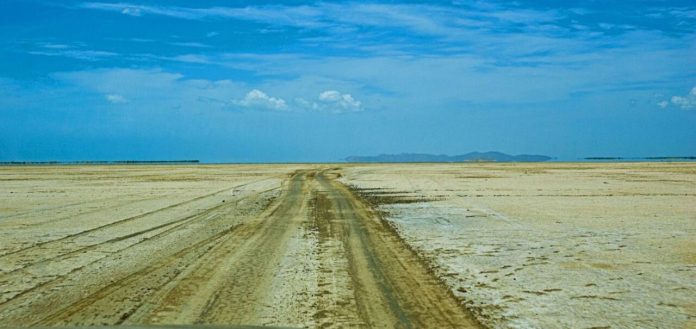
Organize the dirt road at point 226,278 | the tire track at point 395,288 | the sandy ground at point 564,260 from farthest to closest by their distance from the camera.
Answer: the sandy ground at point 564,260 → the dirt road at point 226,278 → the tire track at point 395,288

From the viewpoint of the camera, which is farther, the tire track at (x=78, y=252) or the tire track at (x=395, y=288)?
the tire track at (x=78, y=252)

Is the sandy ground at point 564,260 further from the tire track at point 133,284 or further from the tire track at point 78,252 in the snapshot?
the tire track at point 78,252

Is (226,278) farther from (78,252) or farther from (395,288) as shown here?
(78,252)

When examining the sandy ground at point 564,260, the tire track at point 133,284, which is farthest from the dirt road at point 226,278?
the sandy ground at point 564,260

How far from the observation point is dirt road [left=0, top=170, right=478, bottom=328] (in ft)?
21.5

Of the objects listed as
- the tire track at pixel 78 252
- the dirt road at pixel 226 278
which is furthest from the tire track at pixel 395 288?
the tire track at pixel 78 252

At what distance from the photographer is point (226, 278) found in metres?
8.50

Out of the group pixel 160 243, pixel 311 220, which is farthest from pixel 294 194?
pixel 160 243

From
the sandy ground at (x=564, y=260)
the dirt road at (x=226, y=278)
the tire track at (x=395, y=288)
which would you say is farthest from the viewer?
the sandy ground at (x=564, y=260)

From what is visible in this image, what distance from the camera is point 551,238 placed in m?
12.6

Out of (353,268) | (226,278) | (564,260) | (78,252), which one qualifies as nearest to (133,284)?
(226,278)

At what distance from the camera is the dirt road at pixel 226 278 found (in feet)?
21.5

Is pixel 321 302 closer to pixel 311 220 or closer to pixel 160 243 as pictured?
pixel 160 243

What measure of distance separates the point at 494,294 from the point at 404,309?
150 cm
